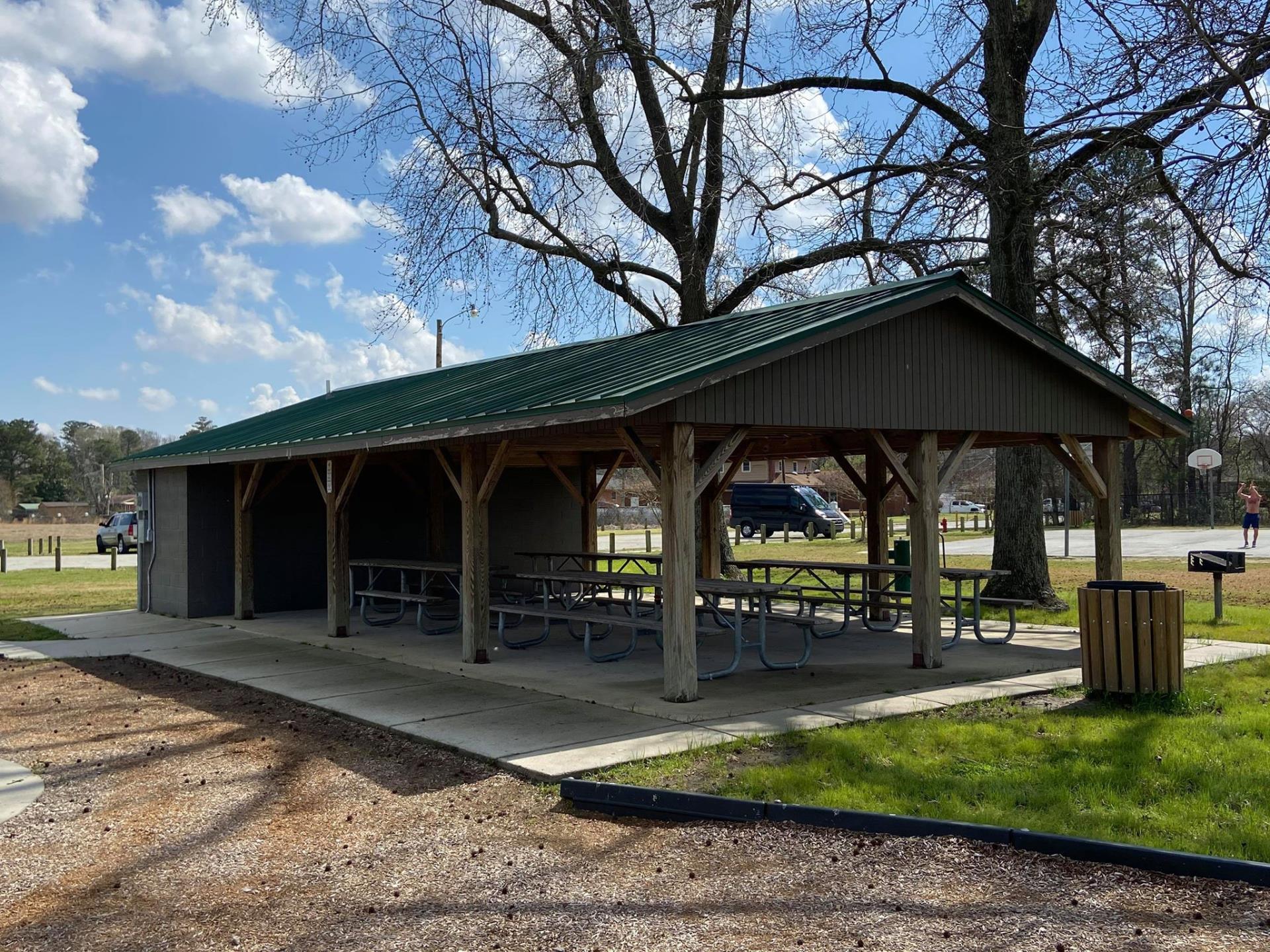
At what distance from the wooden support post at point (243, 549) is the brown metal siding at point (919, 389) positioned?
27.4 ft

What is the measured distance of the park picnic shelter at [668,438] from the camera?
27.1 ft

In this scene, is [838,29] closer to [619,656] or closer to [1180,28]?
[1180,28]

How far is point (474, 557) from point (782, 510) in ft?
98.7

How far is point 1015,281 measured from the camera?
49.6 ft

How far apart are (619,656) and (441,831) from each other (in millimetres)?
5296

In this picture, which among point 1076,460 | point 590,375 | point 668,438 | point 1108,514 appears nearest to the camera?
point 668,438

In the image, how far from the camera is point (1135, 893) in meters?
4.35

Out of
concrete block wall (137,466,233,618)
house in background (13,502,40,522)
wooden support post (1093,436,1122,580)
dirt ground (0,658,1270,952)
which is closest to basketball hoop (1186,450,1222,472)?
wooden support post (1093,436,1122,580)

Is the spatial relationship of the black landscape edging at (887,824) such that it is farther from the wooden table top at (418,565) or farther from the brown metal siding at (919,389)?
the wooden table top at (418,565)

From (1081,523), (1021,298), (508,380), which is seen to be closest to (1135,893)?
(508,380)

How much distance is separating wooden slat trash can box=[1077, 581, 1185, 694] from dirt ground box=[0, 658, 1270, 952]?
366cm

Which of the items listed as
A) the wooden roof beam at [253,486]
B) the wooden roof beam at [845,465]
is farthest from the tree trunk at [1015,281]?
the wooden roof beam at [253,486]

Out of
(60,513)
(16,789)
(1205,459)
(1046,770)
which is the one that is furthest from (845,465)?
(60,513)

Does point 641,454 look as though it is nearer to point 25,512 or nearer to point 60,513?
point 60,513
